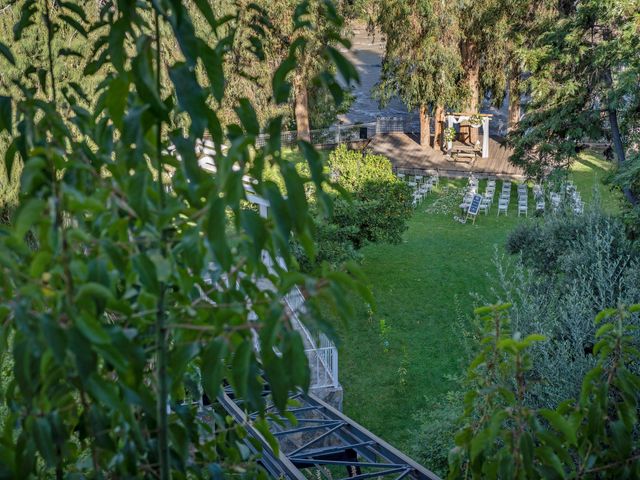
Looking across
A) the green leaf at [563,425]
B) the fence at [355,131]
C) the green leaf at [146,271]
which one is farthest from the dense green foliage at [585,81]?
the fence at [355,131]

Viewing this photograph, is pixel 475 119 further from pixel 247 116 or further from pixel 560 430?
pixel 247 116

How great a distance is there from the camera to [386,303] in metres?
16.2

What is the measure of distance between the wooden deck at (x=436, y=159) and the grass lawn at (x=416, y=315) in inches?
142

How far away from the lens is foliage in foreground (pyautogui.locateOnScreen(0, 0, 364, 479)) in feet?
4.27

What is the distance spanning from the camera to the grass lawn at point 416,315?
12352 mm

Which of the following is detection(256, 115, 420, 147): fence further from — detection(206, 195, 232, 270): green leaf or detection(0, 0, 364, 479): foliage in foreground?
detection(206, 195, 232, 270): green leaf

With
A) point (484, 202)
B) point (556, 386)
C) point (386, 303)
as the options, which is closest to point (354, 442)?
point (556, 386)

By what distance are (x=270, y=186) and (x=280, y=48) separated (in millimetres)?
21862

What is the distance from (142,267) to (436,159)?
27676mm

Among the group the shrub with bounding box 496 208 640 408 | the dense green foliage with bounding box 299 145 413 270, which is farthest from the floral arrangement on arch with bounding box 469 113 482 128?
the shrub with bounding box 496 208 640 408

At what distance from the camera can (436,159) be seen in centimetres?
2850

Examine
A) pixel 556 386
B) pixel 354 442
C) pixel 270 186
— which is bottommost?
pixel 556 386

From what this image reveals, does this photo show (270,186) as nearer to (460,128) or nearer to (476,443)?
(476,443)

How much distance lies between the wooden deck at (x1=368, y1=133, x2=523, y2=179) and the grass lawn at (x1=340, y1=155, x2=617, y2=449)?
3603mm
